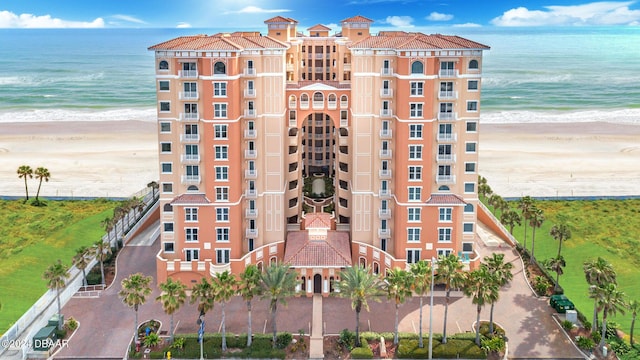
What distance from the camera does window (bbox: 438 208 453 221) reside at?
2254 inches

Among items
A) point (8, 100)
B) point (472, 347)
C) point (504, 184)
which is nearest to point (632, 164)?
point (504, 184)

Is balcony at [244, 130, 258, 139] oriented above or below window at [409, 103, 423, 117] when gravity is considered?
below

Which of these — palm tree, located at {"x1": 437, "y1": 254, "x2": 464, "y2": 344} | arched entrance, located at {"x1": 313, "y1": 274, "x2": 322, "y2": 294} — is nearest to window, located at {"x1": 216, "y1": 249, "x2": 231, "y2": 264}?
arched entrance, located at {"x1": 313, "y1": 274, "x2": 322, "y2": 294}

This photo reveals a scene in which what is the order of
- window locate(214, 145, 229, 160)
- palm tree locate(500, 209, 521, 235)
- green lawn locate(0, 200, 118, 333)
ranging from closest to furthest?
window locate(214, 145, 229, 160), green lawn locate(0, 200, 118, 333), palm tree locate(500, 209, 521, 235)

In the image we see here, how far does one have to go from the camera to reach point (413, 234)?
2281 inches

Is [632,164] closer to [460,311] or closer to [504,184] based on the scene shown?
[504,184]

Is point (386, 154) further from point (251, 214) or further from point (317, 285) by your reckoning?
point (251, 214)

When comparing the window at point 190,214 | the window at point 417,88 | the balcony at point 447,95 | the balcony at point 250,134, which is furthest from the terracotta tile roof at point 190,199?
the balcony at point 447,95

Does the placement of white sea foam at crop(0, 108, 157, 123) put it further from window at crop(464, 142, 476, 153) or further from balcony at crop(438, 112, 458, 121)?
window at crop(464, 142, 476, 153)

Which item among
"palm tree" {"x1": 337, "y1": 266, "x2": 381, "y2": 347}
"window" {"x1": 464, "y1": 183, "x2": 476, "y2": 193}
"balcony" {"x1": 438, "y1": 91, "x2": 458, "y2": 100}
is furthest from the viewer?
"window" {"x1": 464, "y1": 183, "x2": 476, "y2": 193}

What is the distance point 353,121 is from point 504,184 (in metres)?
49.3

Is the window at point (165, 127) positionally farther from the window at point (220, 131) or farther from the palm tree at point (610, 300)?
the palm tree at point (610, 300)

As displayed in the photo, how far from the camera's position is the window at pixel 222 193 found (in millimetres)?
57125

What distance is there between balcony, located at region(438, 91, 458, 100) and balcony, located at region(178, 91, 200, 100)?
2369 cm
